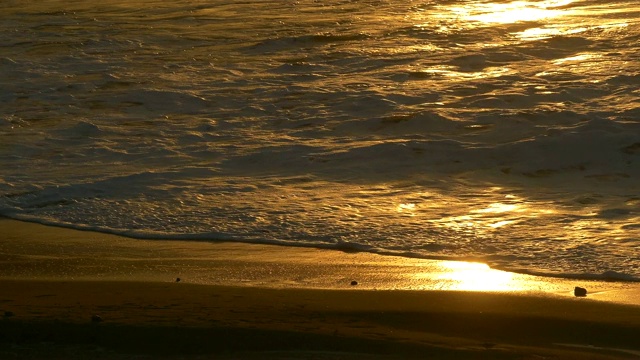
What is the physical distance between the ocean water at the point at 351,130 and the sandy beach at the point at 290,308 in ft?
1.36

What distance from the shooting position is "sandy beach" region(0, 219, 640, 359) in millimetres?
4480

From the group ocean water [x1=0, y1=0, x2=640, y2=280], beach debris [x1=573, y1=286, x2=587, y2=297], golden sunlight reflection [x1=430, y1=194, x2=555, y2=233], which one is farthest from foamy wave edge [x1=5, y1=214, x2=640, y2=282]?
golden sunlight reflection [x1=430, y1=194, x2=555, y2=233]

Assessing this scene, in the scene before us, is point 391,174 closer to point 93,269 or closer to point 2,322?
point 93,269

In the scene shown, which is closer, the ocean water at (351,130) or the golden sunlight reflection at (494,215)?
the golden sunlight reflection at (494,215)

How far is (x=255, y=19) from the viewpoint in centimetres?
1620

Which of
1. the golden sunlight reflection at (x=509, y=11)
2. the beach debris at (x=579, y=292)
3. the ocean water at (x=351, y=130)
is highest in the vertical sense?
the golden sunlight reflection at (x=509, y=11)

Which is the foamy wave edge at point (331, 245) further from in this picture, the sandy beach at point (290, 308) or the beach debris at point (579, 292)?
the beach debris at point (579, 292)

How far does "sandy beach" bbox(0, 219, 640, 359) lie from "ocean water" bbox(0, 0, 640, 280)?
0.41 metres

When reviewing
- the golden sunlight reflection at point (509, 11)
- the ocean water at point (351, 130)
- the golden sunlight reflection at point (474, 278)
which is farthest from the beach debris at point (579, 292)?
the golden sunlight reflection at point (509, 11)

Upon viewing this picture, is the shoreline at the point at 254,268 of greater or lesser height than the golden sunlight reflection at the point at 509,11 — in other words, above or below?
below

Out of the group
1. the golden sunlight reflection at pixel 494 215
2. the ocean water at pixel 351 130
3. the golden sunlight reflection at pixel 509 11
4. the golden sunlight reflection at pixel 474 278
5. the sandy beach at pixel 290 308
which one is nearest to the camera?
the sandy beach at pixel 290 308

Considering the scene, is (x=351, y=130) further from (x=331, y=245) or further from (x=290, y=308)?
(x=290, y=308)

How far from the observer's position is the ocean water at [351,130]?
22.4 ft

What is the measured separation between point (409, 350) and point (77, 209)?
3817 millimetres
